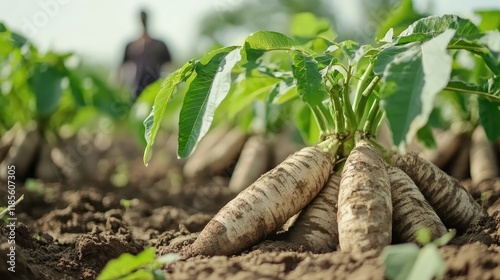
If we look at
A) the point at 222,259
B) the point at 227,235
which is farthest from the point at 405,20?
the point at 222,259

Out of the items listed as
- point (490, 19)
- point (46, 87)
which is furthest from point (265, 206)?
point (46, 87)

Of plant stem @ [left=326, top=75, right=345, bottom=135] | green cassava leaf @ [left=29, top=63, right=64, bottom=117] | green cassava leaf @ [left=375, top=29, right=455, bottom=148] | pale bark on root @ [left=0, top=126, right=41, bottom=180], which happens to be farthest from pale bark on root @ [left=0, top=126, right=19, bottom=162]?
green cassava leaf @ [left=375, top=29, right=455, bottom=148]

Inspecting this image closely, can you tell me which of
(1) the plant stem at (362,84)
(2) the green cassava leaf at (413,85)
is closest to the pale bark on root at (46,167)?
(1) the plant stem at (362,84)

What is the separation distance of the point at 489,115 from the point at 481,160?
181 cm

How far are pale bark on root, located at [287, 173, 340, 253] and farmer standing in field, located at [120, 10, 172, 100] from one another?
450 centimetres

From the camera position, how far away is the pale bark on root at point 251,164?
4.81m

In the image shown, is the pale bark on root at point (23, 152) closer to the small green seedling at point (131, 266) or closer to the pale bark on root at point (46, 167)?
the pale bark on root at point (46, 167)

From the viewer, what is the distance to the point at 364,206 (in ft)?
6.36

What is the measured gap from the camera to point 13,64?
4547mm

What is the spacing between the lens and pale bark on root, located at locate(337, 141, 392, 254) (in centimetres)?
188

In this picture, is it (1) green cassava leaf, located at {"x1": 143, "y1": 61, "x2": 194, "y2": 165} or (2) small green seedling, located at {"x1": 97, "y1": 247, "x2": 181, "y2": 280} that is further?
(1) green cassava leaf, located at {"x1": 143, "y1": 61, "x2": 194, "y2": 165}

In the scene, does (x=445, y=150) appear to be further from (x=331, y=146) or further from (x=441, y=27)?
(x=441, y=27)

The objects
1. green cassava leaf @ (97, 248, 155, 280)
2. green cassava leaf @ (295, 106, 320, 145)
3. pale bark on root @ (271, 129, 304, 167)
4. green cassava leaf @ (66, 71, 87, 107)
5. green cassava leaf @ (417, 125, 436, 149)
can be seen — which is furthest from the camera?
pale bark on root @ (271, 129, 304, 167)

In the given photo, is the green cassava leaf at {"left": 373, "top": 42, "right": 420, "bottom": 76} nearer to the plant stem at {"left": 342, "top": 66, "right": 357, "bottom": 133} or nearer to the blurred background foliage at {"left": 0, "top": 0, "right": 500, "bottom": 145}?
the plant stem at {"left": 342, "top": 66, "right": 357, "bottom": 133}
